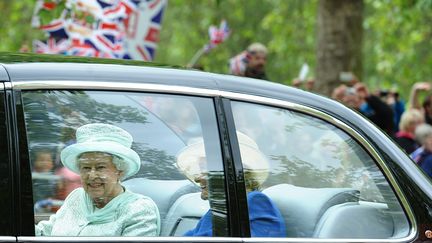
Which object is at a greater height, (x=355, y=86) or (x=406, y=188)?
(x=355, y=86)

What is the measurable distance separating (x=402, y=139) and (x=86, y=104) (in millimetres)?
6390

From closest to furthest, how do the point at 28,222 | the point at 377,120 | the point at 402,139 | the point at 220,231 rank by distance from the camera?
the point at 28,222 → the point at 220,231 → the point at 402,139 → the point at 377,120

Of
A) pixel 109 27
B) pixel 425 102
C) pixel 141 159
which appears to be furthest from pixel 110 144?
pixel 425 102

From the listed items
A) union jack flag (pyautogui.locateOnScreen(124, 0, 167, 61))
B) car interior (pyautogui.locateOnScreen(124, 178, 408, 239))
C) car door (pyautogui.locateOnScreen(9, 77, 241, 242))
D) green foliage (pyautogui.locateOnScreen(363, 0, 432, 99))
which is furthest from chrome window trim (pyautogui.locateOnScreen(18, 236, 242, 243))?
green foliage (pyautogui.locateOnScreen(363, 0, 432, 99))

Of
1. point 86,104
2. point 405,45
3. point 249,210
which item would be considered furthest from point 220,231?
point 405,45

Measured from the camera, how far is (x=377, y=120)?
1038cm

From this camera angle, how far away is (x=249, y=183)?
369 cm

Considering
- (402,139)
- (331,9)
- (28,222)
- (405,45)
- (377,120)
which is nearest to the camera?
(28,222)

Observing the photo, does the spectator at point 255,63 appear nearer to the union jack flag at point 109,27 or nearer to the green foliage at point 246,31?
the union jack flag at point 109,27

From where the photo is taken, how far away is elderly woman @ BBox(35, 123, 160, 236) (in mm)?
3557

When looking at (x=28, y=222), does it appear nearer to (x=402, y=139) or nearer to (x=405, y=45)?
(x=402, y=139)

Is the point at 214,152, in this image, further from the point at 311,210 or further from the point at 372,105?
the point at 372,105

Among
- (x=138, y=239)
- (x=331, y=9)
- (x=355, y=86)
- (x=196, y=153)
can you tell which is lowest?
(x=138, y=239)

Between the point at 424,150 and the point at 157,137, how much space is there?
5.40m
